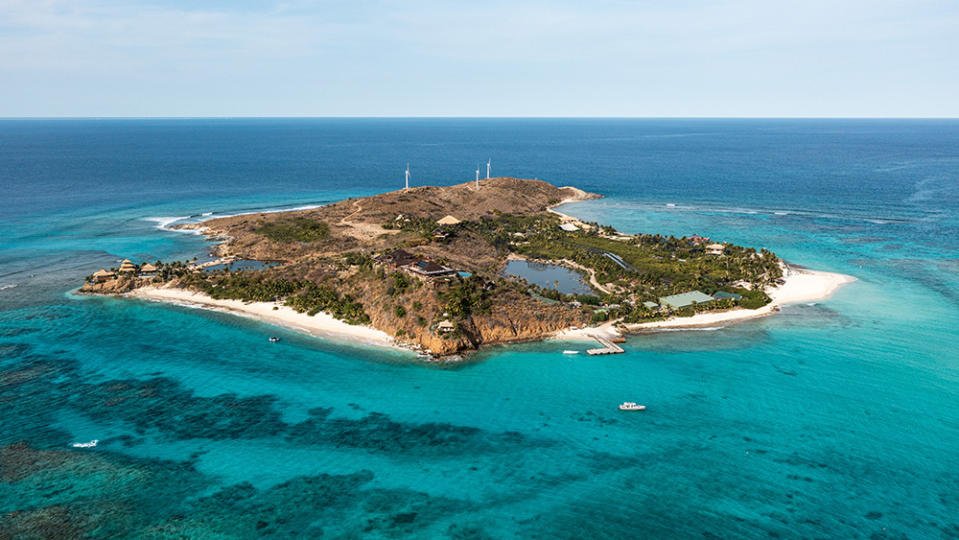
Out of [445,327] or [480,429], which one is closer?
[480,429]

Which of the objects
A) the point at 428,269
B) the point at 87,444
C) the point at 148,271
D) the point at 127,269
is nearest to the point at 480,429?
the point at 428,269

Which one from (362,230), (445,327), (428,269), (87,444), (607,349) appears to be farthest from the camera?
(362,230)

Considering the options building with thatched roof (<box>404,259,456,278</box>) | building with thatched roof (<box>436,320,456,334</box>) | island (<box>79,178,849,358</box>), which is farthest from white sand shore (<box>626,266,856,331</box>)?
building with thatched roof (<box>404,259,456,278</box>)

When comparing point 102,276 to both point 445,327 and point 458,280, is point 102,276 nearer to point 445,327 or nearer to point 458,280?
point 458,280

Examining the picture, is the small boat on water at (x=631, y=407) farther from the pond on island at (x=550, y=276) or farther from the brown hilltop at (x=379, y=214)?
the brown hilltop at (x=379, y=214)

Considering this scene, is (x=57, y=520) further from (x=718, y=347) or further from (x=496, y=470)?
(x=718, y=347)

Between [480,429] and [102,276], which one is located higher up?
[102,276]

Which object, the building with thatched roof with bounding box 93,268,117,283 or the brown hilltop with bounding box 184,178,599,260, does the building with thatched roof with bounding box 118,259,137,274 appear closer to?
the building with thatched roof with bounding box 93,268,117,283

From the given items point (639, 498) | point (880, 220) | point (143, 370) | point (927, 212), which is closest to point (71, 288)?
point (143, 370)
